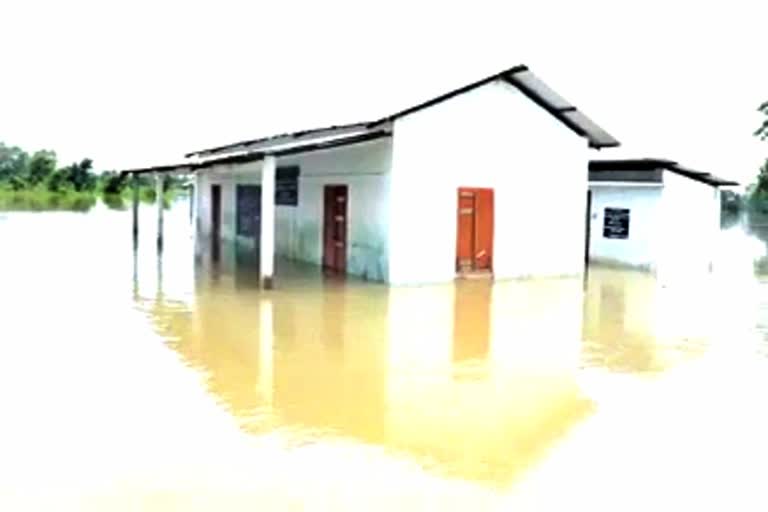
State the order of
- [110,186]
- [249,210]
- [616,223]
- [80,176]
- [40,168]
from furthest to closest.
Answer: [110,186], [80,176], [40,168], [249,210], [616,223]

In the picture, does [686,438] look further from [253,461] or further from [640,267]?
[640,267]

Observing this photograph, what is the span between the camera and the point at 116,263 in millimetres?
20172

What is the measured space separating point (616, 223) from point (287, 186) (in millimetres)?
8406

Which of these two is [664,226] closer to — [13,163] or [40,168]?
[40,168]

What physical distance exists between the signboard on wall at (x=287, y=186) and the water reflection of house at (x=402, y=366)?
20.6ft

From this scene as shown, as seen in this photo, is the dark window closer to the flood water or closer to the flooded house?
the flooded house

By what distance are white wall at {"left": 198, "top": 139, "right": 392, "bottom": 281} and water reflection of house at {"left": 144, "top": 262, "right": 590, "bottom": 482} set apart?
6.11 ft

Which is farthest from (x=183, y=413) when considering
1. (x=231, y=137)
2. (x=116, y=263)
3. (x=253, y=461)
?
(x=231, y=137)

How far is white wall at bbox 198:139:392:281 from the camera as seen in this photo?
16594 millimetres

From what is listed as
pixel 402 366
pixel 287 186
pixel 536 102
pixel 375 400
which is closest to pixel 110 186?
pixel 287 186

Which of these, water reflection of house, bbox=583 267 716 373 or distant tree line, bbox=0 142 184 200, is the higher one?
distant tree line, bbox=0 142 184 200

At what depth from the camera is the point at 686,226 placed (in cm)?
2178

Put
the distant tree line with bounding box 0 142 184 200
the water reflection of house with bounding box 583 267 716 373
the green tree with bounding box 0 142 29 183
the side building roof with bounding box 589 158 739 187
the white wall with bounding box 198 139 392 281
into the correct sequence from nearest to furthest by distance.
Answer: the water reflection of house with bounding box 583 267 716 373 → the white wall with bounding box 198 139 392 281 → the side building roof with bounding box 589 158 739 187 → the distant tree line with bounding box 0 142 184 200 → the green tree with bounding box 0 142 29 183

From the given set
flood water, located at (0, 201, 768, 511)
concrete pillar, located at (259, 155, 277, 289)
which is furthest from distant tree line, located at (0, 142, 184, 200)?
flood water, located at (0, 201, 768, 511)
